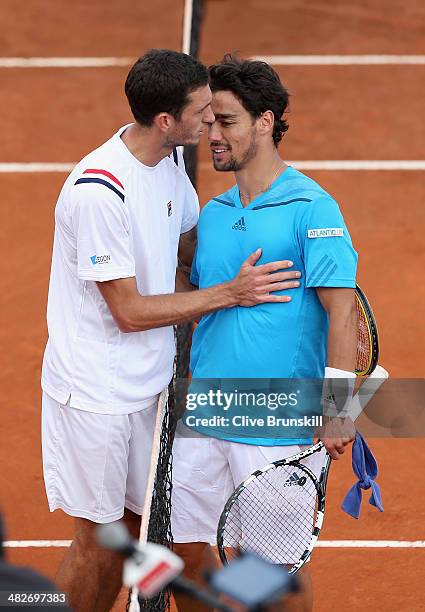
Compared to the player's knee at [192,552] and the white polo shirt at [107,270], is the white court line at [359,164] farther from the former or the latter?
the player's knee at [192,552]

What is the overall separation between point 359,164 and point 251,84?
6.39 metres

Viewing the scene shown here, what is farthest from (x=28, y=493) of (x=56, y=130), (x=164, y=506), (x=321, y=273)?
(x=56, y=130)

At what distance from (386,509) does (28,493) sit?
2146 millimetres

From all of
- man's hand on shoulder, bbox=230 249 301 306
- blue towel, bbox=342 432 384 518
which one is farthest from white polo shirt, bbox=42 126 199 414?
blue towel, bbox=342 432 384 518

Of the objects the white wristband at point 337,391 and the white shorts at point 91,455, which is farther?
the white shorts at point 91,455

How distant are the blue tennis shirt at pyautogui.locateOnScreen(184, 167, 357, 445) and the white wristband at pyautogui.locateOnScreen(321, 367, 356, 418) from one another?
20 cm

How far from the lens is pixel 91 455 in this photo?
5.21 m

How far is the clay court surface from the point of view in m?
6.88

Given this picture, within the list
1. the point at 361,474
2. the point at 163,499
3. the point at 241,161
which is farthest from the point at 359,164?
the point at 163,499

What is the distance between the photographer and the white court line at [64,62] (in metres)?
13.6

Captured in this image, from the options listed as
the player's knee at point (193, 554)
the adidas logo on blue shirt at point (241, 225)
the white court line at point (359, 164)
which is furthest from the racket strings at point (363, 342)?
the white court line at point (359, 164)

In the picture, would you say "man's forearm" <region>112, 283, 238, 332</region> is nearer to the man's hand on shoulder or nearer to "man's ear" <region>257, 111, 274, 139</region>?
the man's hand on shoulder

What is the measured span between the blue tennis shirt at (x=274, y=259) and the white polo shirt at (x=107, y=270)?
209mm

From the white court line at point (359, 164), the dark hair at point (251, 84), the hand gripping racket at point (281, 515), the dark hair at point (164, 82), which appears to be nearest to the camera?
the dark hair at point (164, 82)
